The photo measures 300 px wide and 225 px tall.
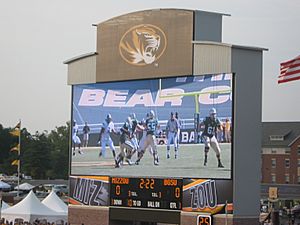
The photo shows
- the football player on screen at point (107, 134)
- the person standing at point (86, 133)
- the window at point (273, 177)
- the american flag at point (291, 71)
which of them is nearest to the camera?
the american flag at point (291, 71)

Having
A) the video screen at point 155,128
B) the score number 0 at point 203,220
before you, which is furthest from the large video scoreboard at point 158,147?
the score number 0 at point 203,220

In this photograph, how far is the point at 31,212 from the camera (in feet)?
127

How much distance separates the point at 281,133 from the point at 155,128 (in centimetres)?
4679

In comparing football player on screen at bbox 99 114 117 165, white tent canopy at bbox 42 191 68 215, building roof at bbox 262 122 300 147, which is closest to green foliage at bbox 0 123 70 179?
building roof at bbox 262 122 300 147

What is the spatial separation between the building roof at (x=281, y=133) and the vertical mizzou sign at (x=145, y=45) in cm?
4117

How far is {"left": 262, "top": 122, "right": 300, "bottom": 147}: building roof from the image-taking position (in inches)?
2867

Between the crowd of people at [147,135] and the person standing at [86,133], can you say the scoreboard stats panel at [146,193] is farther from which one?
the person standing at [86,133]

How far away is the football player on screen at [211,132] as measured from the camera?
91.2ft

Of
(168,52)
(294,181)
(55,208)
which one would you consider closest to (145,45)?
(168,52)

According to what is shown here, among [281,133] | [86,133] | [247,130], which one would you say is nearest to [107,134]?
→ [86,133]

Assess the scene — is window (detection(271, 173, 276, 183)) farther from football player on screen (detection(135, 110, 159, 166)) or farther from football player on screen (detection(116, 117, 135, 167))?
football player on screen (detection(135, 110, 159, 166))

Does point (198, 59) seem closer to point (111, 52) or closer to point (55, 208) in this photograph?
point (111, 52)

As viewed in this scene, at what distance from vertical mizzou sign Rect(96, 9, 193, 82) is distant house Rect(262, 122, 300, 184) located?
3793cm

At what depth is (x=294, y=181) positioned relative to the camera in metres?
67.9
